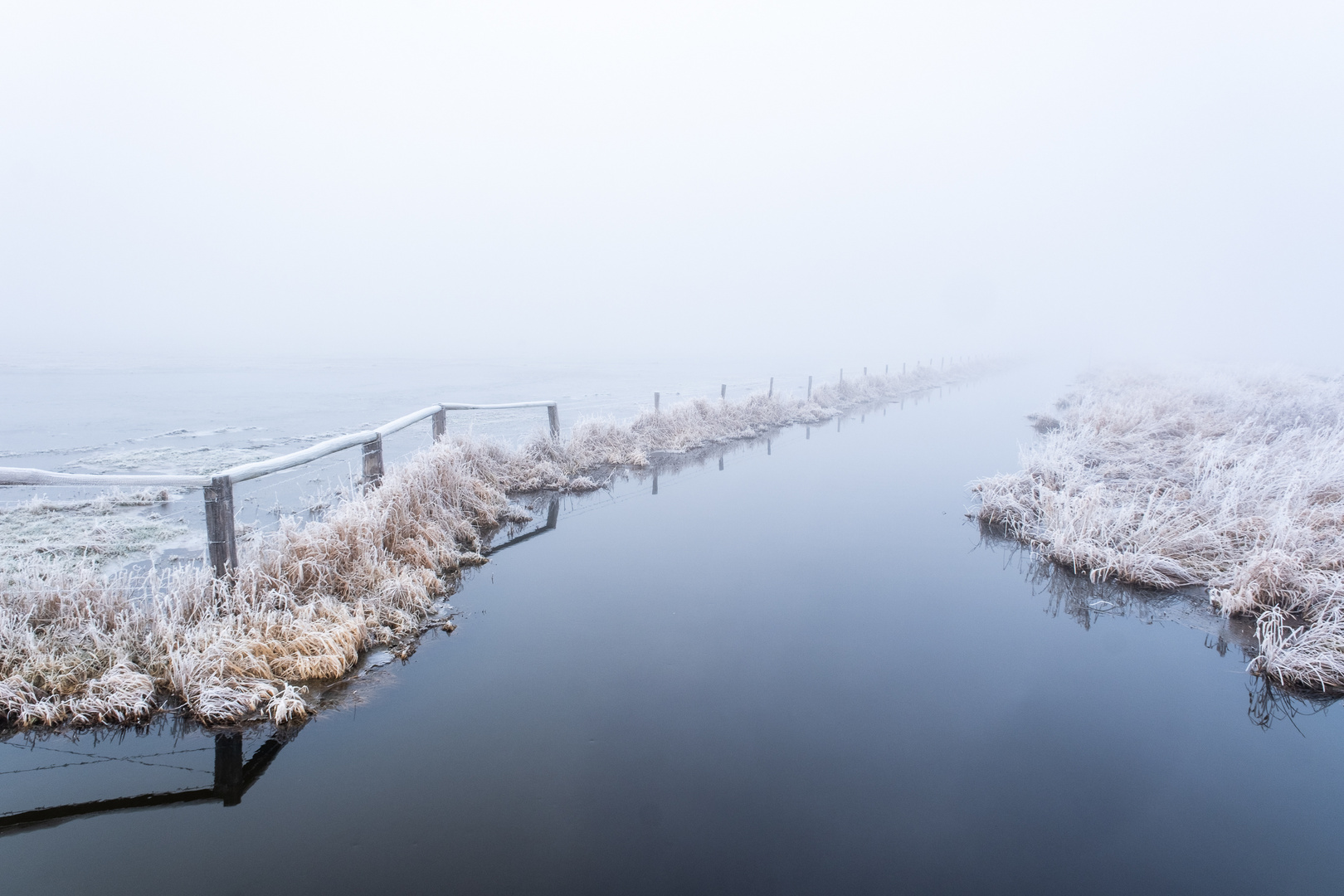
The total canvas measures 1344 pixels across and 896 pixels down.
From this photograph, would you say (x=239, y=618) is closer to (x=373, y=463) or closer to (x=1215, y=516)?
(x=373, y=463)

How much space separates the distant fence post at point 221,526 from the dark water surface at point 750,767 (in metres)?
1.42

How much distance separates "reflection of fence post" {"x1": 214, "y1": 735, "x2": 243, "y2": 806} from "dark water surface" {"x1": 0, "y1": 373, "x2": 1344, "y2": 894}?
6 cm

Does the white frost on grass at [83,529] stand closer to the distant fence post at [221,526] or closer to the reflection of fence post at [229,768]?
the distant fence post at [221,526]

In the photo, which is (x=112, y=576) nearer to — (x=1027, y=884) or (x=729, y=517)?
(x=729, y=517)

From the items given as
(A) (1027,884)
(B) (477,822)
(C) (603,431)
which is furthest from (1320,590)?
(C) (603,431)

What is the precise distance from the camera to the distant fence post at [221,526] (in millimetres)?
4781

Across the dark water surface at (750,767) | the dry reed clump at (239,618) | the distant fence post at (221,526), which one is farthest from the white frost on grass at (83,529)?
the dark water surface at (750,767)

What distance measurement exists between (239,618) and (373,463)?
117 inches

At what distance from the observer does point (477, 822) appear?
3342mm

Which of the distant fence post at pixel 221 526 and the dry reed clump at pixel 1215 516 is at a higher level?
the distant fence post at pixel 221 526

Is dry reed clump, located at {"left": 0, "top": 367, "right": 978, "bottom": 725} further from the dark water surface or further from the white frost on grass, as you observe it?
the white frost on grass

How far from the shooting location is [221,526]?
485 centimetres

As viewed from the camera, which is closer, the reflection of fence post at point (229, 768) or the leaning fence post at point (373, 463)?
the reflection of fence post at point (229, 768)

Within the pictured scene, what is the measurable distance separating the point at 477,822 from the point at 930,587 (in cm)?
520
